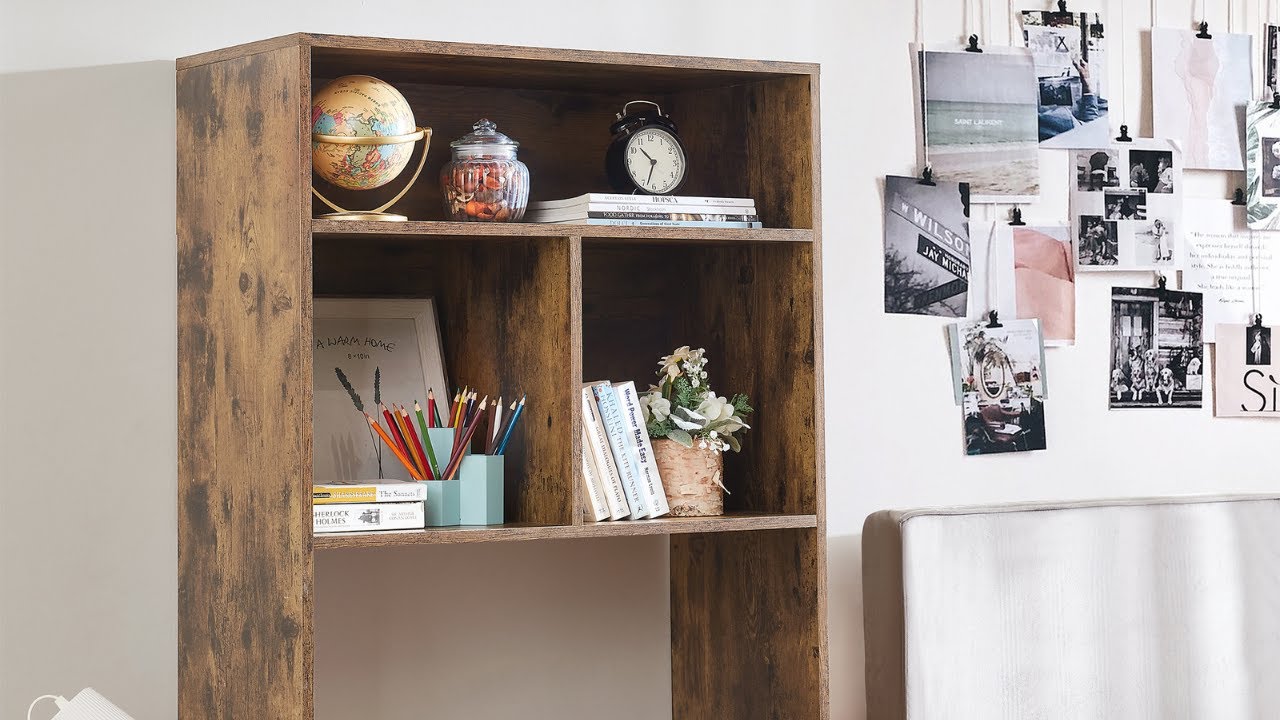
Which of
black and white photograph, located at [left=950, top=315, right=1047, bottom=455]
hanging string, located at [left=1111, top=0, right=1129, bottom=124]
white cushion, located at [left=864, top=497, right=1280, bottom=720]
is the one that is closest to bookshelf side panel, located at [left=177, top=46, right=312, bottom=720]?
white cushion, located at [left=864, top=497, right=1280, bottom=720]

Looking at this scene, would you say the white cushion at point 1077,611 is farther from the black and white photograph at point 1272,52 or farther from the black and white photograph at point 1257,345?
the black and white photograph at point 1272,52

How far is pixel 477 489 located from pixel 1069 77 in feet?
4.83

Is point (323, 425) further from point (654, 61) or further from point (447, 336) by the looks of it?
point (654, 61)

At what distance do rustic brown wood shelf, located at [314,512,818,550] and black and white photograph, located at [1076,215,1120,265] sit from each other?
95cm

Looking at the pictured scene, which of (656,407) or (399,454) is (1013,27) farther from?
(399,454)

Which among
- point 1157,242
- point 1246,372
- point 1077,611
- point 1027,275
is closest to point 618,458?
point 1077,611

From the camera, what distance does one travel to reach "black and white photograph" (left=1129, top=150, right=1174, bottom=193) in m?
→ 2.61

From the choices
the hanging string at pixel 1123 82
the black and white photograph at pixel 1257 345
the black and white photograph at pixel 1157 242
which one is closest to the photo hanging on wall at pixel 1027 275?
the black and white photograph at pixel 1157 242

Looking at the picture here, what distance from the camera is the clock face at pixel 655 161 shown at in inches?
79.8

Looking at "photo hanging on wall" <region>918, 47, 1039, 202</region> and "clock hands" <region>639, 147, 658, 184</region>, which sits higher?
"photo hanging on wall" <region>918, 47, 1039, 202</region>

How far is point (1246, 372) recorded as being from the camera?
8.84 feet

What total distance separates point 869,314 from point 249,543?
121 centimetres

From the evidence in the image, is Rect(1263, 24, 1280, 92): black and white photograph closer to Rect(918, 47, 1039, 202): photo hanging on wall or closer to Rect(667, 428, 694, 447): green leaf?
Rect(918, 47, 1039, 202): photo hanging on wall

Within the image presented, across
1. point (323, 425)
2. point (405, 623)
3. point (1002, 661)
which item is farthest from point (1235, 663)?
point (323, 425)
